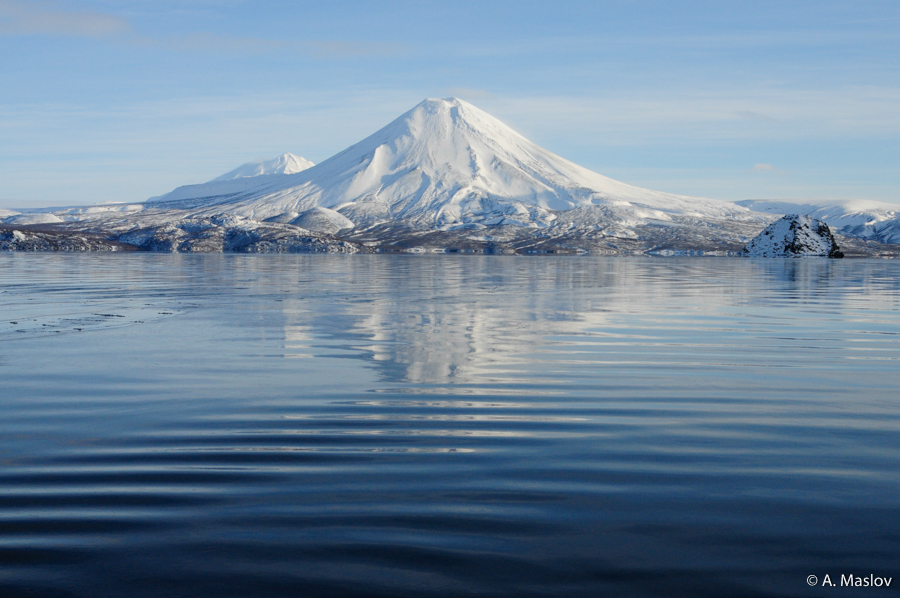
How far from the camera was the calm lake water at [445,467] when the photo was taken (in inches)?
255

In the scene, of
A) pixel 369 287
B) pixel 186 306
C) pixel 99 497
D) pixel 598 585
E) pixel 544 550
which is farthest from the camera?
pixel 369 287

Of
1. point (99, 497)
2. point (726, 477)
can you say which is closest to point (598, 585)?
point (726, 477)

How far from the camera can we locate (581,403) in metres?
13.2

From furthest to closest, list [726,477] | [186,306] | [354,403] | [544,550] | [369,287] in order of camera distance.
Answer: [369,287] → [186,306] → [354,403] → [726,477] → [544,550]

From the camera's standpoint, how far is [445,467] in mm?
9188

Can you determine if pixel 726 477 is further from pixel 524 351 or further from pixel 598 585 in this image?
pixel 524 351

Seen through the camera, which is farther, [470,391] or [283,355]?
[283,355]

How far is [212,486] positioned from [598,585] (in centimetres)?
432

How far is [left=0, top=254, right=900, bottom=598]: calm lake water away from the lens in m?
6.46
